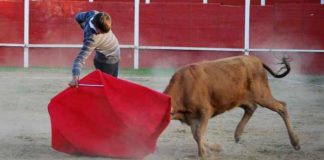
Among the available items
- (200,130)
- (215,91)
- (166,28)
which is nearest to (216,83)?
(215,91)

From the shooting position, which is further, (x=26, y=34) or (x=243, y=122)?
(x=26, y=34)

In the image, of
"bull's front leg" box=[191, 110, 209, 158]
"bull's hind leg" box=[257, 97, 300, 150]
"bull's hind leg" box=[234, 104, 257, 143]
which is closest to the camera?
"bull's front leg" box=[191, 110, 209, 158]

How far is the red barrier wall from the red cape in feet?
33.9

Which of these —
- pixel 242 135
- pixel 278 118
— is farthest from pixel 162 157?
pixel 278 118

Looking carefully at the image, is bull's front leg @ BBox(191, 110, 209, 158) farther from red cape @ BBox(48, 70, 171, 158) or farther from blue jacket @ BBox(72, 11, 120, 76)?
blue jacket @ BBox(72, 11, 120, 76)

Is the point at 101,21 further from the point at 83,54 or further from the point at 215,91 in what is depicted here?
the point at 215,91

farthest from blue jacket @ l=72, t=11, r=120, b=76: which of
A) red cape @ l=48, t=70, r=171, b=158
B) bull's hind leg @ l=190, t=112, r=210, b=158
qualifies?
bull's hind leg @ l=190, t=112, r=210, b=158

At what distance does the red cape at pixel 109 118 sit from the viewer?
5.15 metres

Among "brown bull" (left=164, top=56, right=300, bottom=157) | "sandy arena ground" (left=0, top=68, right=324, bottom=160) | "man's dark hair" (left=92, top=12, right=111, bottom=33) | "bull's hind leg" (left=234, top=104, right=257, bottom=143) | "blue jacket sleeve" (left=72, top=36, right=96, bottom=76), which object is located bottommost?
"sandy arena ground" (left=0, top=68, right=324, bottom=160)

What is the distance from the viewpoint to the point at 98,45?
17.9ft

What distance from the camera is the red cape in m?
5.15

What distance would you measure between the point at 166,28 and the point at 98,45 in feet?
33.8

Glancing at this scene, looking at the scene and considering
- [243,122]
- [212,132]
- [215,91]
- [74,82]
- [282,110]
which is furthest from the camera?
[212,132]

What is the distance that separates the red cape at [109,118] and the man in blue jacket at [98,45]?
0.14m
